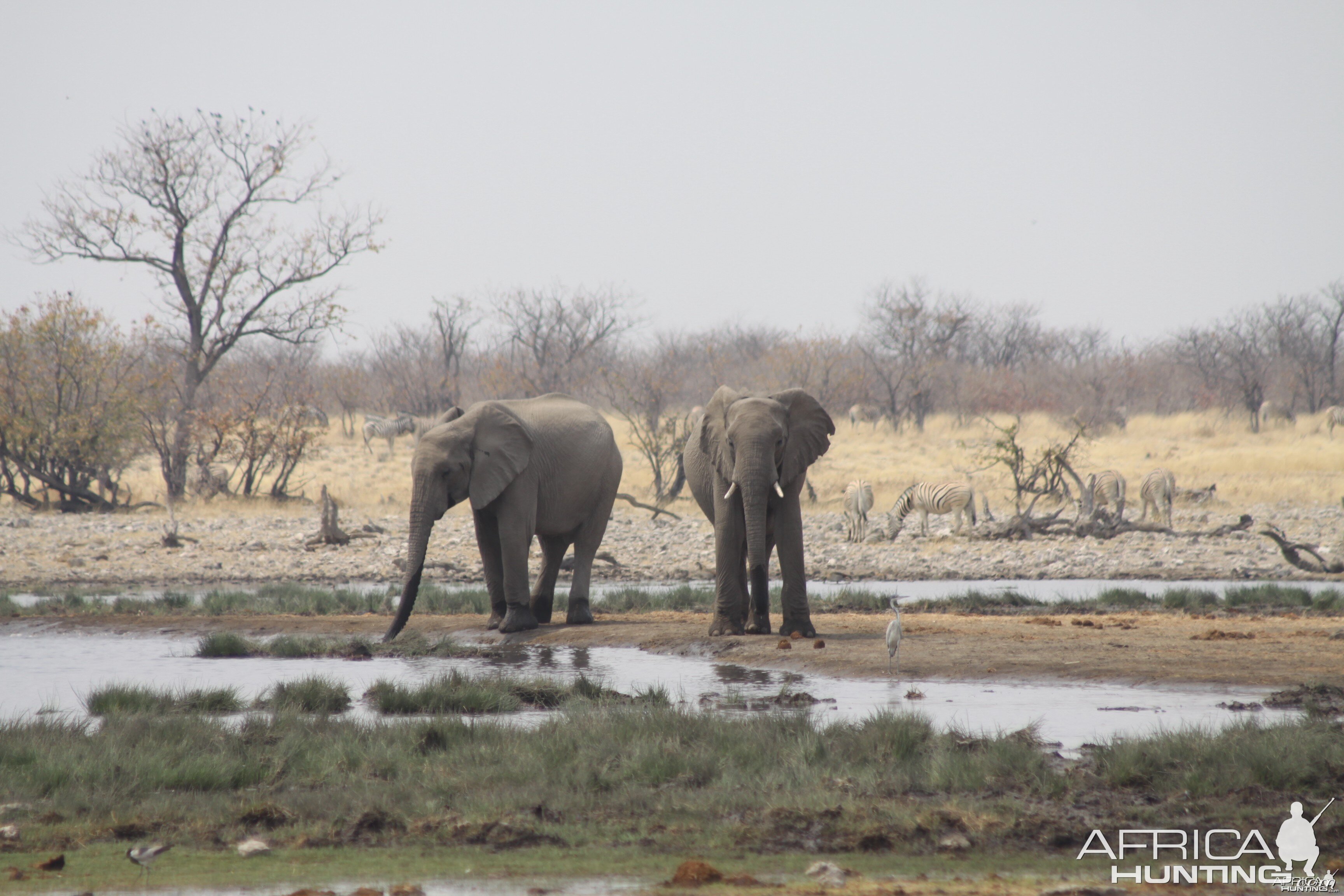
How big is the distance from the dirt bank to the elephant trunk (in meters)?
1.05

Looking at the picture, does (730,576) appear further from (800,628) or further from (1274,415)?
(1274,415)

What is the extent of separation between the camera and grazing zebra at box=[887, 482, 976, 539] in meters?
27.3

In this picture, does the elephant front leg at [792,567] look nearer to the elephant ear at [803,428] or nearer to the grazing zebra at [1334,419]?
the elephant ear at [803,428]

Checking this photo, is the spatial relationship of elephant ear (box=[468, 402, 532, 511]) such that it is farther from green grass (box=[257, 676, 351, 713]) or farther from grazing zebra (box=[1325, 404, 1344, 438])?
grazing zebra (box=[1325, 404, 1344, 438])

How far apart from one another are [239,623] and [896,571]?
12100 mm

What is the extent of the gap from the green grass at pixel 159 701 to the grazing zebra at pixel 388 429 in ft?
126

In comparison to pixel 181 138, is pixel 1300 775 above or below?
below

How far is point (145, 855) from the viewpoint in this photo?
17.7 ft

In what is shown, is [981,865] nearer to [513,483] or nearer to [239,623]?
[513,483]

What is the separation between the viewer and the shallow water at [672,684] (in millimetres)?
8555

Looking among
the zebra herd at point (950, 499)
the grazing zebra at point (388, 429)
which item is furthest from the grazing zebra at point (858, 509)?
the grazing zebra at point (388, 429)

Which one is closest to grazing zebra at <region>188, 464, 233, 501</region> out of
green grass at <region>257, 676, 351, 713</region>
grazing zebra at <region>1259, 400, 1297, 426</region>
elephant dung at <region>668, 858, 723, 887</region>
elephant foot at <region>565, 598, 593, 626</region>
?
elephant foot at <region>565, 598, 593, 626</region>

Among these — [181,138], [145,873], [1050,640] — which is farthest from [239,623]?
[181,138]

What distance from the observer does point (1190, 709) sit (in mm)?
8773
